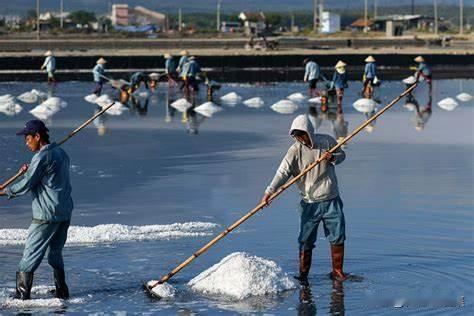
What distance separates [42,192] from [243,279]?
1.84 m

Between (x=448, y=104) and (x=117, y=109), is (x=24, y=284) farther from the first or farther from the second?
(x=448, y=104)

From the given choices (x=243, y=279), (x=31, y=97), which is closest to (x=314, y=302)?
(x=243, y=279)

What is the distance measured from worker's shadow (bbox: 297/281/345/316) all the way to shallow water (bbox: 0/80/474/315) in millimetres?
16

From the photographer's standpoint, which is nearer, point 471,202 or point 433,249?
point 433,249

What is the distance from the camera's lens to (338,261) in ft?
38.5

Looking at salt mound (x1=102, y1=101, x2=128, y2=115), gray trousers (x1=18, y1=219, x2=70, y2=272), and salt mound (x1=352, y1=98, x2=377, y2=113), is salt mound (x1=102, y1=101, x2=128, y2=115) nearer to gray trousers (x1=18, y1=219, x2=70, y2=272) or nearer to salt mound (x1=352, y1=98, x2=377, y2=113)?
salt mound (x1=352, y1=98, x2=377, y2=113)

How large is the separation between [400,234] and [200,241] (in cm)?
209

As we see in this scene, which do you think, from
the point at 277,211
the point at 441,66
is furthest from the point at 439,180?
the point at 441,66

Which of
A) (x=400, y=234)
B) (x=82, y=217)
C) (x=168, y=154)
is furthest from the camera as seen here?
(x=168, y=154)

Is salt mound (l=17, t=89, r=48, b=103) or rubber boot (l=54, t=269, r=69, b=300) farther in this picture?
salt mound (l=17, t=89, r=48, b=103)

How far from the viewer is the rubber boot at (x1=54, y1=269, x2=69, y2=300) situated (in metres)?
11.0


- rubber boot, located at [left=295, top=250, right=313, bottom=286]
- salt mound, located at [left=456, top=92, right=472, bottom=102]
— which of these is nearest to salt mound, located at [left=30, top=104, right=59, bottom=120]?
salt mound, located at [left=456, top=92, right=472, bottom=102]

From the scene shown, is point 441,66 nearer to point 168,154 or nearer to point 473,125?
point 473,125

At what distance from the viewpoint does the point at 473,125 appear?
88.8ft
